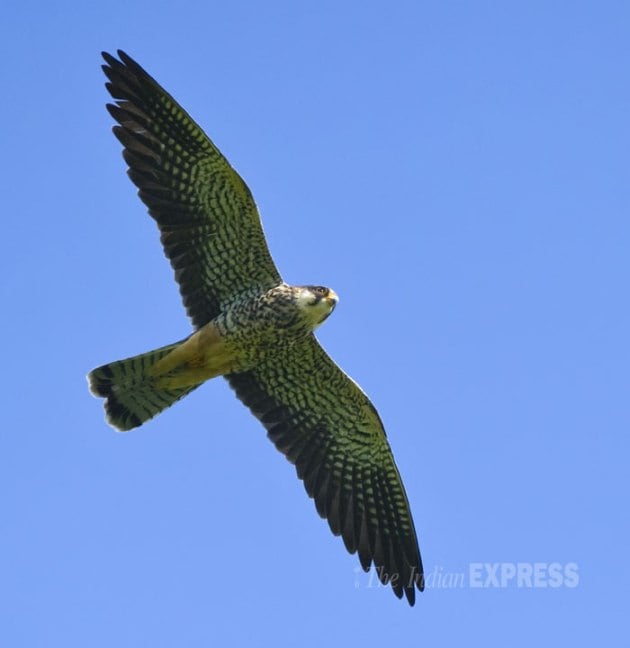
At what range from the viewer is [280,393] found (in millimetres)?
14523

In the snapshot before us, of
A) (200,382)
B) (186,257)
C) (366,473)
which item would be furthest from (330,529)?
(186,257)

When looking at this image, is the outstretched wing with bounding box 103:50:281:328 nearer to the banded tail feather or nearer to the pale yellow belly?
the pale yellow belly

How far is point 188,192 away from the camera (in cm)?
1369

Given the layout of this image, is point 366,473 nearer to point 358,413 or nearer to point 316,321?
point 358,413

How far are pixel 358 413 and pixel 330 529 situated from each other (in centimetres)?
126

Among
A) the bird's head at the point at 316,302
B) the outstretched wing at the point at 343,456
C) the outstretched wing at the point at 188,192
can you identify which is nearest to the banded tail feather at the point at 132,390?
the outstretched wing at the point at 188,192

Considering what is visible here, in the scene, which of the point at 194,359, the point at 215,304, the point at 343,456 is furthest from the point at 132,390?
the point at 343,456

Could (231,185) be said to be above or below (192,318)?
above

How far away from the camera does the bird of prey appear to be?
1348 cm

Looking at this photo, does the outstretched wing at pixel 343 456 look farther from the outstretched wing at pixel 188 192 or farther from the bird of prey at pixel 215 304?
the outstretched wing at pixel 188 192

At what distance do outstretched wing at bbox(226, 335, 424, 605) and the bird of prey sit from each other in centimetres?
2

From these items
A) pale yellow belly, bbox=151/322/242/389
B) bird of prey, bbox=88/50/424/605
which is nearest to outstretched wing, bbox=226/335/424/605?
bird of prey, bbox=88/50/424/605

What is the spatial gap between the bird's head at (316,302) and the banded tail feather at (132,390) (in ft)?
4.32

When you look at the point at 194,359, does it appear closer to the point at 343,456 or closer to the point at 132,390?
the point at 132,390
